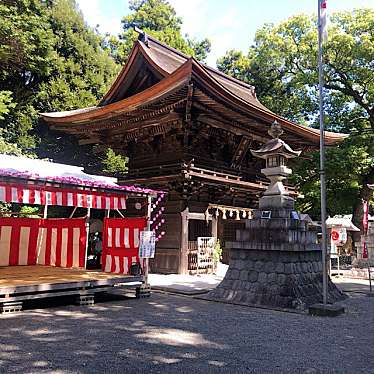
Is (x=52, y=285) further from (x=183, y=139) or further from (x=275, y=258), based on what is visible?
(x=183, y=139)

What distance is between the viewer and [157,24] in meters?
34.8

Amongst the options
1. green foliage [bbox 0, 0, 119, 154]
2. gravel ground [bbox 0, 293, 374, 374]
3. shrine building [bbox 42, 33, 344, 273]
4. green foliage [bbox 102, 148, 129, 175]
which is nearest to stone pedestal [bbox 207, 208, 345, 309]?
gravel ground [bbox 0, 293, 374, 374]

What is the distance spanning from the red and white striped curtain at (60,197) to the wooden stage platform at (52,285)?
5.35 feet

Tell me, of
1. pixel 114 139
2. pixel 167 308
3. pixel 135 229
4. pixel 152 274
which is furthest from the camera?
pixel 114 139

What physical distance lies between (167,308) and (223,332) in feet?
6.69

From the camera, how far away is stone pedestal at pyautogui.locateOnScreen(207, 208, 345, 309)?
26.6ft

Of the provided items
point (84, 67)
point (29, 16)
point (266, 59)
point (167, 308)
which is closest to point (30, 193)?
point (167, 308)

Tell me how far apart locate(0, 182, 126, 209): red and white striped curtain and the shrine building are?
3.42 m

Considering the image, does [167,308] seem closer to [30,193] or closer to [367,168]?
[30,193]

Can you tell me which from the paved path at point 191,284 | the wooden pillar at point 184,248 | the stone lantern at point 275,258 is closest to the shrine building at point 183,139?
the wooden pillar at point 184,248

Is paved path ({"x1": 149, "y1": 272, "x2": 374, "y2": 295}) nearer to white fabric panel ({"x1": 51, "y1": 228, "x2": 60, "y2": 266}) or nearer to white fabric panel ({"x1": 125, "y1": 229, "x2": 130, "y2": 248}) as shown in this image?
white fabric panel ({"x1": 125, "y1": 229, "x2": 130, "y2": 248})

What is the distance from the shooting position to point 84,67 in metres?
24.7

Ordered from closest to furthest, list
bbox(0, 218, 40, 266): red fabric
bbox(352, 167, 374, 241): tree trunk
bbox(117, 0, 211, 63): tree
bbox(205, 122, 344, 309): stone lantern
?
bbox(205, 122, 344, 309): stone lantern → bbox(0, 218, 40, 266): red fabric → bbox(352, 167, 374, 241): tree trunk → bbox(117, 0, 211, 63): tree

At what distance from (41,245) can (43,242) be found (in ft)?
0.35
